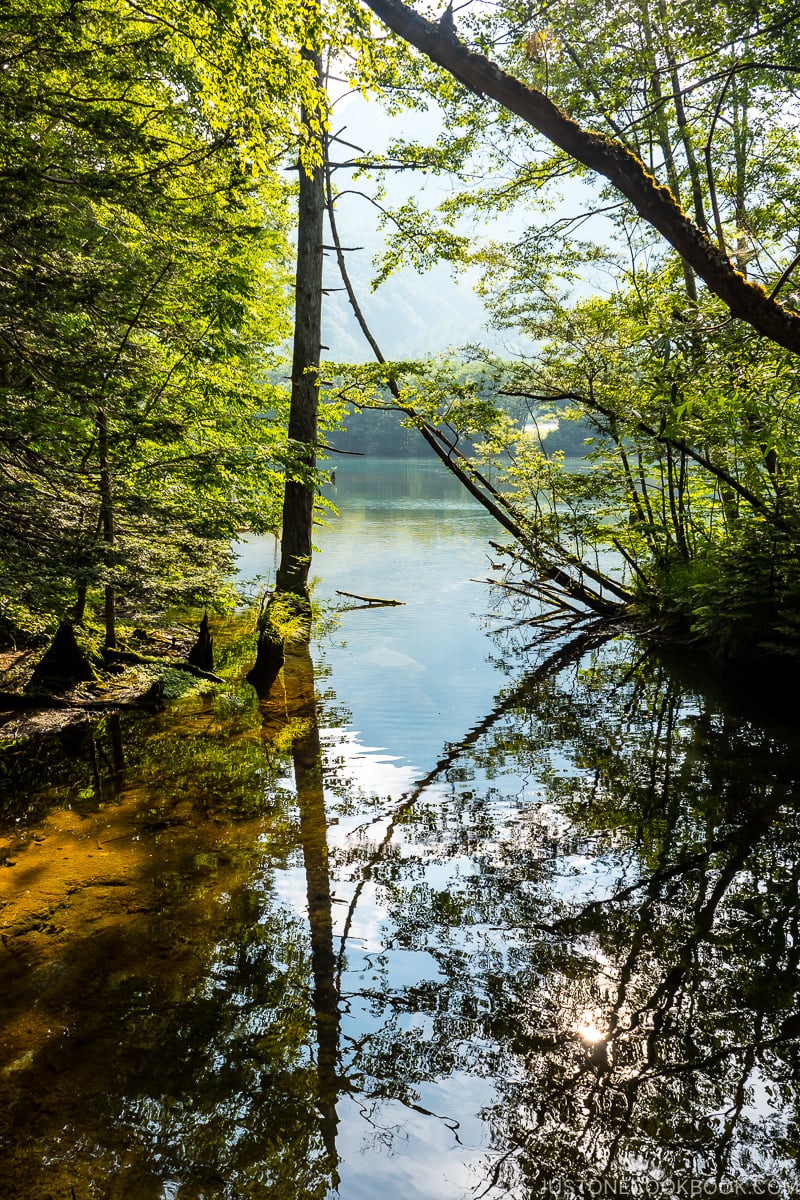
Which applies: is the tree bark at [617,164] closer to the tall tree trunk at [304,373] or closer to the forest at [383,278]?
the forest at [383,278]

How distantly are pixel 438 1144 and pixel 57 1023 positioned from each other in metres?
1.76

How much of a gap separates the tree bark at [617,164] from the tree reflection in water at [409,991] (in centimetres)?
354

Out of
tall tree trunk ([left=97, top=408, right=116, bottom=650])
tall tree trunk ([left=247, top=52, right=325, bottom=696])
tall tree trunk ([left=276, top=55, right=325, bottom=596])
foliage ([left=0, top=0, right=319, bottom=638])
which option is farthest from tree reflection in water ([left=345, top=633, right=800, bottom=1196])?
tall tree trunk ([left=276, top=55, right=325, bottom=596])

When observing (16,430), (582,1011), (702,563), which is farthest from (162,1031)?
(702,563)

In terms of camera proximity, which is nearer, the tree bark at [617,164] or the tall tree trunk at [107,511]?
the tree bark at [617,164]

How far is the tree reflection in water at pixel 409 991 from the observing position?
2.49 meters

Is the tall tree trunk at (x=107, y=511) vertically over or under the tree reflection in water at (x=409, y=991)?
over

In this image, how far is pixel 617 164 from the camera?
4.34 m

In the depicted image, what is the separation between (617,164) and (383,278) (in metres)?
8.66

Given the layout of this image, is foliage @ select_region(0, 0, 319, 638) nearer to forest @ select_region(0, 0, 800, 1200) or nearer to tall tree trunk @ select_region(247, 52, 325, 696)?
forest @ select_region(0, 0, 800, 1200)

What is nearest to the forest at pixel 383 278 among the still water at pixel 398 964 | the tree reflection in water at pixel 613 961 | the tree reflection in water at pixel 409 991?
the still water at pixel 398 964

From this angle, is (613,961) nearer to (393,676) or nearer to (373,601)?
(393,676)

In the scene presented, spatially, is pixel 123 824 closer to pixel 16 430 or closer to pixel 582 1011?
pixel 582 1011

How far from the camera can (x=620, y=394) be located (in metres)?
10.8
